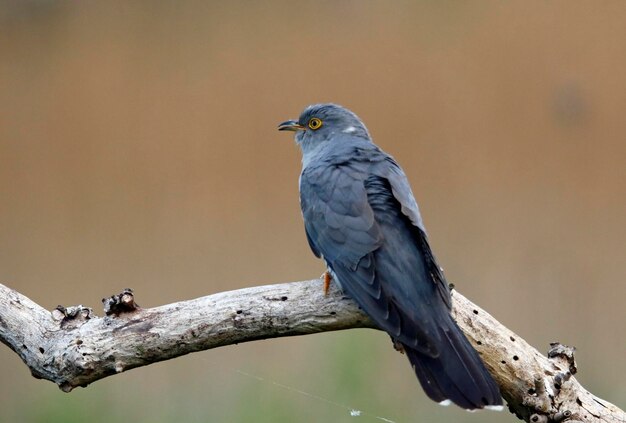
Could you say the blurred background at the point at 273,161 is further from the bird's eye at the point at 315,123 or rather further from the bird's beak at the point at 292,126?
the bird's eye at the point at 315,123

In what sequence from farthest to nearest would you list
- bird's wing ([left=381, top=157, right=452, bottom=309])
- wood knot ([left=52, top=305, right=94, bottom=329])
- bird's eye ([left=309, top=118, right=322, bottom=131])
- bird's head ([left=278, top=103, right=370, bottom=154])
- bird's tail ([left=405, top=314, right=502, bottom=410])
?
bird's eye ([left=309, top=118, right=322, bottom=131]) < bird's head ([left=278, top=103, right=370, bottom=154]) < wood knot ([left=52, top=305, right=94, bottom=329]) < bird's wing ([left=381, top=157, right=452, bottom=309]) < bird's tail ([left=405, top=314, right=502, bottom=410])

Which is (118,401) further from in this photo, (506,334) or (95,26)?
(506,334)

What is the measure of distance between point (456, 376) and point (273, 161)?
246 cm

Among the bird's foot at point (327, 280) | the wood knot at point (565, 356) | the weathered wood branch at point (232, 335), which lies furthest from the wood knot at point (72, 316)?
the wood knot at point (565, 356)

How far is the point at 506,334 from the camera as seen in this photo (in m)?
3.81

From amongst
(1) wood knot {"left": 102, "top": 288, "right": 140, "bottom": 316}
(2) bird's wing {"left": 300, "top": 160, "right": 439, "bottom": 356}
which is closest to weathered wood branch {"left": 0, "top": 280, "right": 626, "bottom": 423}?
(1) wood knot {"left": 102, "top": 288, "right": 140, "bottom": 316}

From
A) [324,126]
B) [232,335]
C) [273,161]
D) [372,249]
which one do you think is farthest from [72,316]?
[273,161]

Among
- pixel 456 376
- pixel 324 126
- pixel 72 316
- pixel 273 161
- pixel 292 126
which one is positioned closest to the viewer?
pixel 456 376

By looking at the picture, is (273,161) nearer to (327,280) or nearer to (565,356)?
(327,280)

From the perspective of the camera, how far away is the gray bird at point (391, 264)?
355 centimetres

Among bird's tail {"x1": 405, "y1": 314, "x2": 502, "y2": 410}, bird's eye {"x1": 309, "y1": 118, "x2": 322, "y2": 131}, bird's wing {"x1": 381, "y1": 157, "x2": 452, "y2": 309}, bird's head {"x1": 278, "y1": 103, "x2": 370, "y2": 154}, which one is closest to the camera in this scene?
bird's tail {"x1": 405, "y1": 314, "x2": 502, "y2": 410}

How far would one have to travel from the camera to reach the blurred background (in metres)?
5.65

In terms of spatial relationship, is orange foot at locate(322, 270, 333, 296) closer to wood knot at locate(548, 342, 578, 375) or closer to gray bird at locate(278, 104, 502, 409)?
gray bird at locate(278, 104, 502, 409)

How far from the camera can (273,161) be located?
5.81 meters
